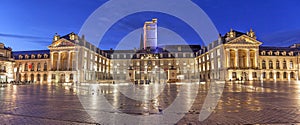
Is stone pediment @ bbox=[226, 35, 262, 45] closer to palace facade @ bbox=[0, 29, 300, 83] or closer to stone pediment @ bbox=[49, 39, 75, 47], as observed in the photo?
palace facade @ bbox=[0, 29, 300, 83]

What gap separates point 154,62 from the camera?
8181 cm

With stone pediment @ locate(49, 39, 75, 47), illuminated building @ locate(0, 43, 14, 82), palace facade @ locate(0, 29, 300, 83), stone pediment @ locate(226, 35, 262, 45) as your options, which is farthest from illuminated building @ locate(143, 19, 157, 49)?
illuminated building @ locate(0, 43, 14, 82)

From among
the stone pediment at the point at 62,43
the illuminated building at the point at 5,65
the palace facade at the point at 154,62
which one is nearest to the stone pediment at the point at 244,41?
the palace facade at the point at 154,62

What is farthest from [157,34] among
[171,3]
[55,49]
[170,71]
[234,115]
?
[234,115]

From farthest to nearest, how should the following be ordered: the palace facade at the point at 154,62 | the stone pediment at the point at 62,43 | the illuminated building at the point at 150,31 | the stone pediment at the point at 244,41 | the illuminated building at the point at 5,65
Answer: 1. the illuminated building at the point at 150,31
2. the stone pediment at the point at 62,43
3. the stone pediment at the point at 244,41
4. the palace facade at the point at 154,62
5. the illuminated building at the point at 5,65

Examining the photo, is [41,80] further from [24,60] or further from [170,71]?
[170,71]

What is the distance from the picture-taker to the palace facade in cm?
5991

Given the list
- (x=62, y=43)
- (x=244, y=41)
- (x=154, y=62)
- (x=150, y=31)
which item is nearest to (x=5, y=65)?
(x=62, y=43)

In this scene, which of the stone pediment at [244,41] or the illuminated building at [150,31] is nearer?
the stone pediment at [244,41]

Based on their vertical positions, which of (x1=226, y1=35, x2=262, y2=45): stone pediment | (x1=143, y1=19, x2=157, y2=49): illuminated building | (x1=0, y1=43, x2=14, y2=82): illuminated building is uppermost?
(x1=143, y1=19, x2=157, y2=49): illuminated building

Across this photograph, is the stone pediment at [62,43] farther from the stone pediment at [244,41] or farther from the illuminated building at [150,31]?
the illuminated building at [150,31]

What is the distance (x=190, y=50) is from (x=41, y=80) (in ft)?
195

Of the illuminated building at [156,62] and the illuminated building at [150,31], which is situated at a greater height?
the illuminated building at [150,31]

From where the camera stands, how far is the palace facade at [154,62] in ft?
197
